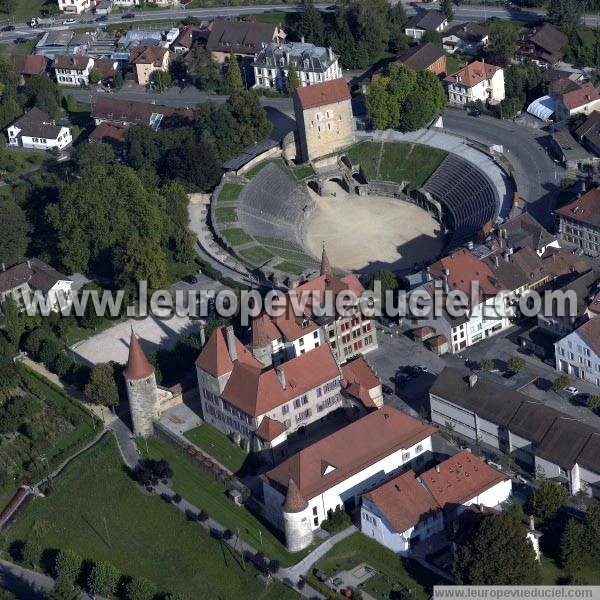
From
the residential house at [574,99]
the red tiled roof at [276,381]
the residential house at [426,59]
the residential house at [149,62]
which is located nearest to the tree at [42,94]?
the residential house at [149,62]

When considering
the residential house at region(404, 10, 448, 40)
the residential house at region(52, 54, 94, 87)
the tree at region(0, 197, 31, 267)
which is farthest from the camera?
the residential house at region(52, 54, 94, 87)

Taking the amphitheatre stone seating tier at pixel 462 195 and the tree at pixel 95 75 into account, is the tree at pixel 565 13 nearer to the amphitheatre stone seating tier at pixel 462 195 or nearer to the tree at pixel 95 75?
the amphitheatre stone seating tier at pixel 462 195

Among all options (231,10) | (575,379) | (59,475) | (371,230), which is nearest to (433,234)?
(371,230)

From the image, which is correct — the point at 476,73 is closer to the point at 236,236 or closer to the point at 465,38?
the point at 465,38

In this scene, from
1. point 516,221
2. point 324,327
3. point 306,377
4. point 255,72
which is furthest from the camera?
point 255,72

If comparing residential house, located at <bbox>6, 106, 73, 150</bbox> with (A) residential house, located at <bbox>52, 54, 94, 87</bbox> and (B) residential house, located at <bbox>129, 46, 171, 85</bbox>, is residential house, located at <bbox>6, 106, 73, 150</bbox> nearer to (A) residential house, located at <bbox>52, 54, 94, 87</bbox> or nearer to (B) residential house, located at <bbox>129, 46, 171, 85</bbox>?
(A) residential house, located at <bbox>52, 54, 94, 87</bbox>

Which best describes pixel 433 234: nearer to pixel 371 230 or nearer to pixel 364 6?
pixel 371 230

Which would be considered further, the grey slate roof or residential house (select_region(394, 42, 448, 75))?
the grey slate roof

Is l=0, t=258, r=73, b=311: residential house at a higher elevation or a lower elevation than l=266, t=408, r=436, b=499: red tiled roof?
lower

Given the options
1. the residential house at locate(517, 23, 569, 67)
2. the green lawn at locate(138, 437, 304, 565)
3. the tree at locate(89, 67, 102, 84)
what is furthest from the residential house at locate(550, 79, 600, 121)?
the green lawn at locate(138, 437, 304, 565)
